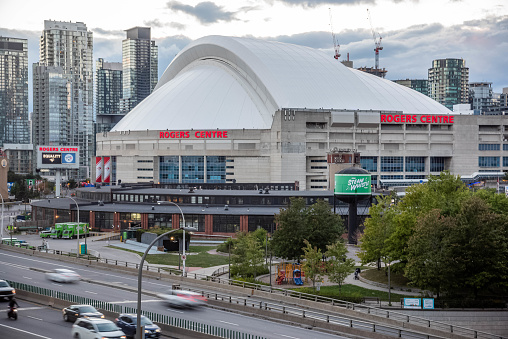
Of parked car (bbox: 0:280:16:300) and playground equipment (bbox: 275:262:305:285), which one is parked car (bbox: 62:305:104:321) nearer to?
parked car (bbox: 0:280:16:300)

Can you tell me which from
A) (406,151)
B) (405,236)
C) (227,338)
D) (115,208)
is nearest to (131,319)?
(227,338)

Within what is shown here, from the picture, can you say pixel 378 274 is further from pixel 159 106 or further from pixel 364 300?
pixel 159 106

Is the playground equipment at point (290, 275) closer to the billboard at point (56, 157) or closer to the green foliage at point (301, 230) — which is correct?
the green foliage at point (301, 230)

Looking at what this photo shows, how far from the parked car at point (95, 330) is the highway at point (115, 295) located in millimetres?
1950

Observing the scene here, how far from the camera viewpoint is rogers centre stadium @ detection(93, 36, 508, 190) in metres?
156

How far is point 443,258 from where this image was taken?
5991 centimetres

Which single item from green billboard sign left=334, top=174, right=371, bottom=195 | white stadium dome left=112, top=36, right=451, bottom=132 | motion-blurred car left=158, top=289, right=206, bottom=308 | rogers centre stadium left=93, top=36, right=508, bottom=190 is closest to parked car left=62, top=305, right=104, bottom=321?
motion-blurred car left=158, top=289, right=206, bottom=308

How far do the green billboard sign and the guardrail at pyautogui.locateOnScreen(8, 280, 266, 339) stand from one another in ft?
158

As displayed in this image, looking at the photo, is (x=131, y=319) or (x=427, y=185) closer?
(x=131, y=319)

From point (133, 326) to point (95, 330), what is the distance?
2736mm

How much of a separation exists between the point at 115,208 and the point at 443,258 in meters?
69.3

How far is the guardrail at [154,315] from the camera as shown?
40.8 meters

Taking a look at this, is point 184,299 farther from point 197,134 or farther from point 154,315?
point 197,134

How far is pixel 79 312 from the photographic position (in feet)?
148
